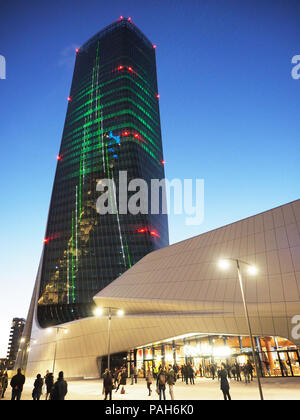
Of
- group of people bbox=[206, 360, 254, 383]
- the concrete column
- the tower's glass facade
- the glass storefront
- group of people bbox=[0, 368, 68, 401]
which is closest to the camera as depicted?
group of people bbox=[0, 368, 68, 401]

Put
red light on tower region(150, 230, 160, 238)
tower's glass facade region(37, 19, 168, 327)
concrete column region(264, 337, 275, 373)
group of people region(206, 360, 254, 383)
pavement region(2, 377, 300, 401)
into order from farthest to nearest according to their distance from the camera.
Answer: red light on tower region(150, 230, 160, 238), tower's glass facade region(37, 19, 168, 327), concrete column region(264, 337, 275, 373), group of people region(206, 360, 254, 383), pavement region(2, 377, 300, 401)

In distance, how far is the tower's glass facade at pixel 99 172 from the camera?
240 ft

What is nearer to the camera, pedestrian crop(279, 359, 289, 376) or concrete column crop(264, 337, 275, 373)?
pedestrian crop(279, 359, 289, 376)

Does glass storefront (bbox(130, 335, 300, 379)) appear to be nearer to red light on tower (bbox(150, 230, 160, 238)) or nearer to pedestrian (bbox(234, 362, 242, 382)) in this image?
pedestrian (bbox(234, 362, 242, 382))

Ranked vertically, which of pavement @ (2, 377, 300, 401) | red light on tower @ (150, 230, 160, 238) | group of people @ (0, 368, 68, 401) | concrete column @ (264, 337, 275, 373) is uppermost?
red light on tower @ (150, 230, 160, 238)

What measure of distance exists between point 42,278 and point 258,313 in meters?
65.7

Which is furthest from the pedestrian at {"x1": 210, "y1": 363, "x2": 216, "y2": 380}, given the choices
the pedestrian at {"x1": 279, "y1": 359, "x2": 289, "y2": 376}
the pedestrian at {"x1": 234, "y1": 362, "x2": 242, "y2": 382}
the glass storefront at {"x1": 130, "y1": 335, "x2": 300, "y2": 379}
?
the pedestrian at {"x1": 279, "y1": 359, "x2": 289, "y2": 376}

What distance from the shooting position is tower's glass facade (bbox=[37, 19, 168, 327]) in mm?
73188

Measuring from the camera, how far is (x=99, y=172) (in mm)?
87938

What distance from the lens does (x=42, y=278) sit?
7688cm

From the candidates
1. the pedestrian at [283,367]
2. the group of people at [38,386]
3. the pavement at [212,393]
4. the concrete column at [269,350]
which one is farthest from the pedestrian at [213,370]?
the group of people at [38,386]

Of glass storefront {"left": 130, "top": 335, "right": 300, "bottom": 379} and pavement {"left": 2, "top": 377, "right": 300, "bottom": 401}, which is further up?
glass storefront {"left": 130, "top": 335, "right": 300, "bottom": 379}

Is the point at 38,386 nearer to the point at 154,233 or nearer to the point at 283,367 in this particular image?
the point at 283,367
